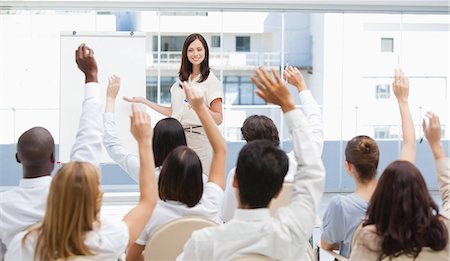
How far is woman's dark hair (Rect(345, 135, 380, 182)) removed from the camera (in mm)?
2984

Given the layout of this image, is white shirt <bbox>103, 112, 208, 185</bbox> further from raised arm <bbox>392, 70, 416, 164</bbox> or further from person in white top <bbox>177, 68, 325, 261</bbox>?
person in white top <bbox>177, 68, 325, 261</bbox>

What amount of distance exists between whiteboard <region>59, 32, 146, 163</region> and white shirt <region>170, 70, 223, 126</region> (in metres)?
1.47

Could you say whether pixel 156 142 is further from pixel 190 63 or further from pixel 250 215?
pixel 190 63

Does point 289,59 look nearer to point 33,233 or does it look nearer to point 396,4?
point 396,4

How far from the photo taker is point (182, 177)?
108 inches

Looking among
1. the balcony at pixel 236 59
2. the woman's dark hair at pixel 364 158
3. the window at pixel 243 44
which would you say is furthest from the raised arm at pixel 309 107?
the window at pixel 243 44

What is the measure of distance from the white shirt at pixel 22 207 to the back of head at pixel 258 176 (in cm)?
75

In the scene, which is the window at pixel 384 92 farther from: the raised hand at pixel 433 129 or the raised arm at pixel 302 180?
the raised arm at pixel 302 180

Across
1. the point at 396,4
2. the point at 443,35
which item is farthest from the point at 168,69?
the point at 396,4

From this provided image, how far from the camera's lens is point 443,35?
15227 millimetres

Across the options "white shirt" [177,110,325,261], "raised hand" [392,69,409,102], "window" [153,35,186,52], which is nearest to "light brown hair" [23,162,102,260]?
"white shirt" [177,110,325,261]

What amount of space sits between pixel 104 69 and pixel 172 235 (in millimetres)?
3887

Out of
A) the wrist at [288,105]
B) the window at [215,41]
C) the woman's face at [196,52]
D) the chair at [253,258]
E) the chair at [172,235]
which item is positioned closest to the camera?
the chair at [253,258]

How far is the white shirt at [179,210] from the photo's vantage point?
9.12 feet
